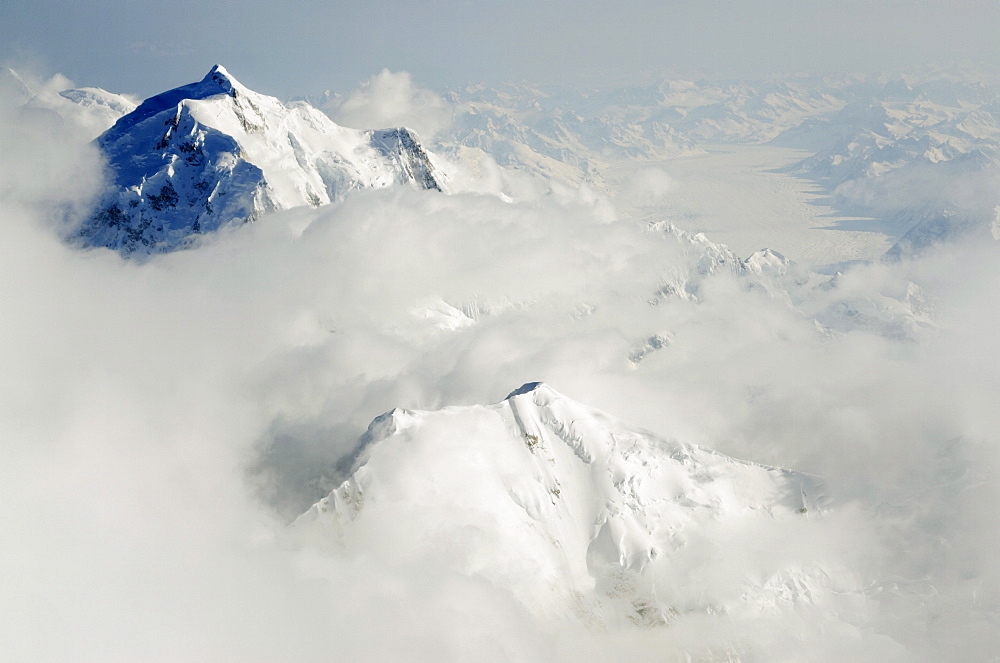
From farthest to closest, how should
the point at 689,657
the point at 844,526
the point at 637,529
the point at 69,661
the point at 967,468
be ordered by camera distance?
the point at 967,468 → the point at 844,526 → the point at 637,529 → the point at 689,657 → the point at 69,661

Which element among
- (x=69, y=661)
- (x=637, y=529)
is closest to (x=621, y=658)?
(x=637, y=529)

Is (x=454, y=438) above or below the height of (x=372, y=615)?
above

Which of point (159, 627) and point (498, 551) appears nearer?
point (159, 627)

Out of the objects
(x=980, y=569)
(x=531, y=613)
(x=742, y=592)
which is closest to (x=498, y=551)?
(x=531, y=613)

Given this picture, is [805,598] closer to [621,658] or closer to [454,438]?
[621,658]

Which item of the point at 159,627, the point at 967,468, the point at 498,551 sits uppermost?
the point at 159,627

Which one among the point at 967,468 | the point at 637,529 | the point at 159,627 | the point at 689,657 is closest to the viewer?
the point at 159,627

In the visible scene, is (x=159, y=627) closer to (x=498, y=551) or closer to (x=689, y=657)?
(x=498, y=551)
